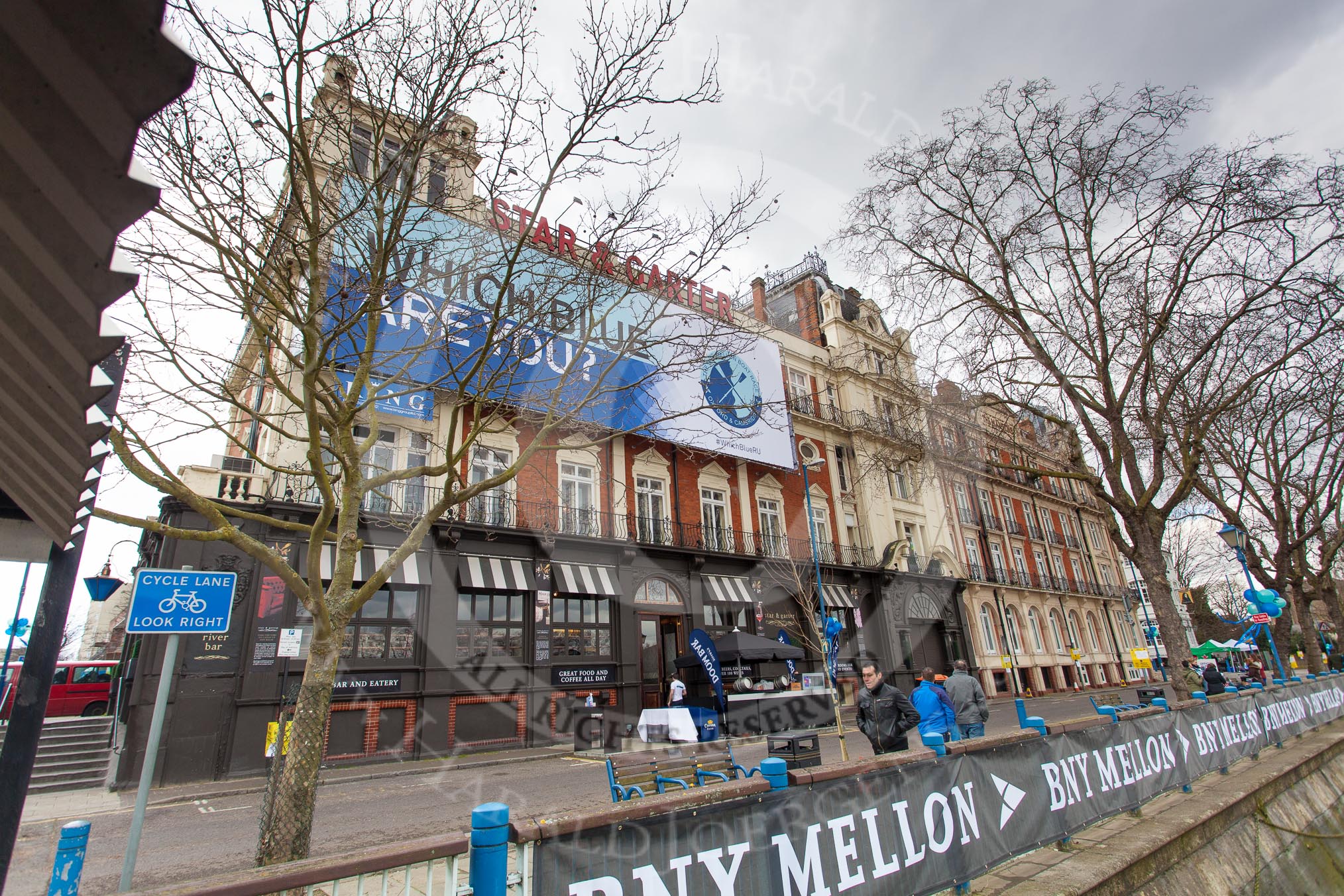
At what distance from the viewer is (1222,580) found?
2606 inches

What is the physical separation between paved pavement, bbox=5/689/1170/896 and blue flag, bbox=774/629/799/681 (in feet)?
19.8

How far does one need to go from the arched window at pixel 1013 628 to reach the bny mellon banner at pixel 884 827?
1130 inches

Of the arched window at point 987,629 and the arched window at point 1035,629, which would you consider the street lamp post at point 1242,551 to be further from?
the arched window at point 1035,629

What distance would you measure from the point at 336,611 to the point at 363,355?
2.43 m

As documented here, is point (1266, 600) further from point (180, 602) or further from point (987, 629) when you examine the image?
point (180, 602)

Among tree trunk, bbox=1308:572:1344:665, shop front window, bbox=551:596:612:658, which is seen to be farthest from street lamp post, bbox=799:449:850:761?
tree trunk, bbox=1308:572:1344:665

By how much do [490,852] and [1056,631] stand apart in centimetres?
4183

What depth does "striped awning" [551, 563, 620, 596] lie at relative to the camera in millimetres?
17656

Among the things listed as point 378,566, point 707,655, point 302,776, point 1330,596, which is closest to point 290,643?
point 378,566

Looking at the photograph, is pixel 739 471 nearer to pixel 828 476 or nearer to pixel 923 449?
pixel 828 476

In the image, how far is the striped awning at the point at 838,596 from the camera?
2430 centimetres

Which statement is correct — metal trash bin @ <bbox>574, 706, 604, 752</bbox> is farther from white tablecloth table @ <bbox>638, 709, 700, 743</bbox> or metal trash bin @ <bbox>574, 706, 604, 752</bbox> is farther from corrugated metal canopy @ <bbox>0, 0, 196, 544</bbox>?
corrugated metal canopy @ <bbox>0, 0, 196, 544</bbox>

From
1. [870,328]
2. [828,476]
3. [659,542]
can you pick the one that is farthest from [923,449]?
[870,328]

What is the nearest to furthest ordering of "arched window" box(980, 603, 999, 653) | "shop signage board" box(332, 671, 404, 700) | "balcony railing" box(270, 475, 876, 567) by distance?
"shop signage board" box(332, 671, 404, 700) → "balcony railing" box(270, 475, 876, 567) → "arched window" box(980, 603, 999, 653)
